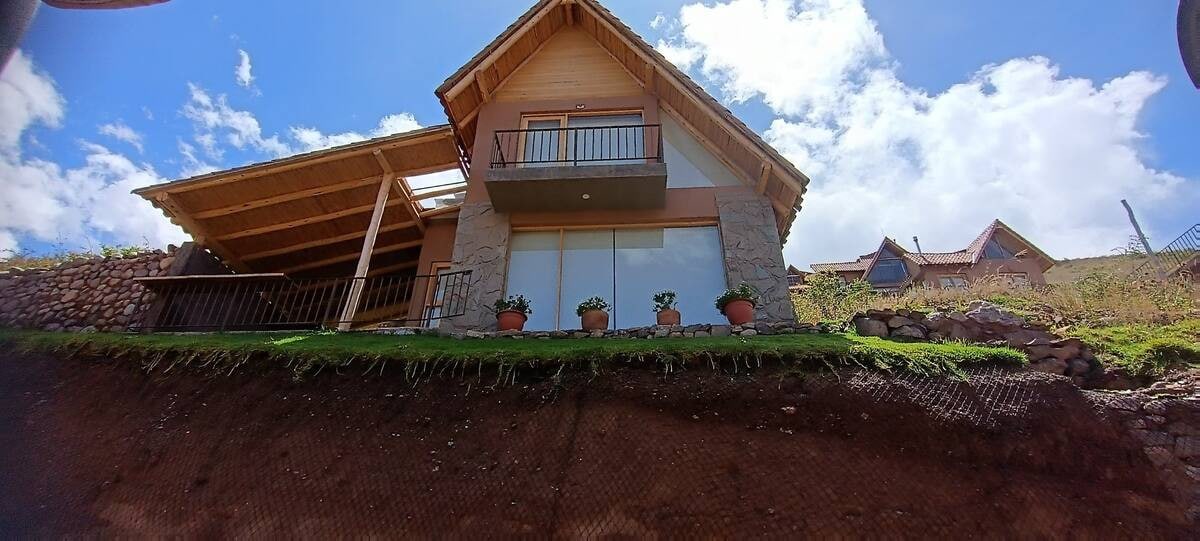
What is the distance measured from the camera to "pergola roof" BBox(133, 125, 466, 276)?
969cm

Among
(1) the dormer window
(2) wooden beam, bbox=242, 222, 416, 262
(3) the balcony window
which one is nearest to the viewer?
(3) the balcony window

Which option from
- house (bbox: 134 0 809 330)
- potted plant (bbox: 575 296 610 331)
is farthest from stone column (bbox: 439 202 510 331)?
potted plant (bbox: 575 296 610 331)

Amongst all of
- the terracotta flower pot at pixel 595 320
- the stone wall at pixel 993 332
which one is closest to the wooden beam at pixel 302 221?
the terracotta flower pot at pixel 595 320

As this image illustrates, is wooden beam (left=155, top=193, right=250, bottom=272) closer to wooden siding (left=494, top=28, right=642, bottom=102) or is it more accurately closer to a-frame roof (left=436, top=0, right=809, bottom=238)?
a-frame roof (left=436, top=0, right=809, bottom=238)

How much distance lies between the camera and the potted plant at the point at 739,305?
772cm

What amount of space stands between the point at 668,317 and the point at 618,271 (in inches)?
58.7

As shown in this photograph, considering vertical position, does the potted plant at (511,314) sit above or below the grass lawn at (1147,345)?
above

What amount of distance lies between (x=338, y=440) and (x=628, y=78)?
9.07m

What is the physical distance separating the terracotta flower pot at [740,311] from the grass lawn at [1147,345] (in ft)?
12.5

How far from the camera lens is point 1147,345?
592 cm

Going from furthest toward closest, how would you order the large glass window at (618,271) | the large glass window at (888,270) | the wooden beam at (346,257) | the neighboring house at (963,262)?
the large glass window at (888,270) → the neighboring house at (963,262) → the wooden beam at (346,257) → the large glass window at (618,271)

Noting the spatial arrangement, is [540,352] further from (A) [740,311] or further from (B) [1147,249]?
(B) [1147,249]

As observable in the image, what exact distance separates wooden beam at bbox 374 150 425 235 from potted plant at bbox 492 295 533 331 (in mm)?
3845

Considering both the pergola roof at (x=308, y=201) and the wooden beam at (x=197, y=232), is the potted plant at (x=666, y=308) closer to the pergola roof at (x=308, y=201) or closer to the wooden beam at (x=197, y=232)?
the pergola roof at (x=308, y=201)
